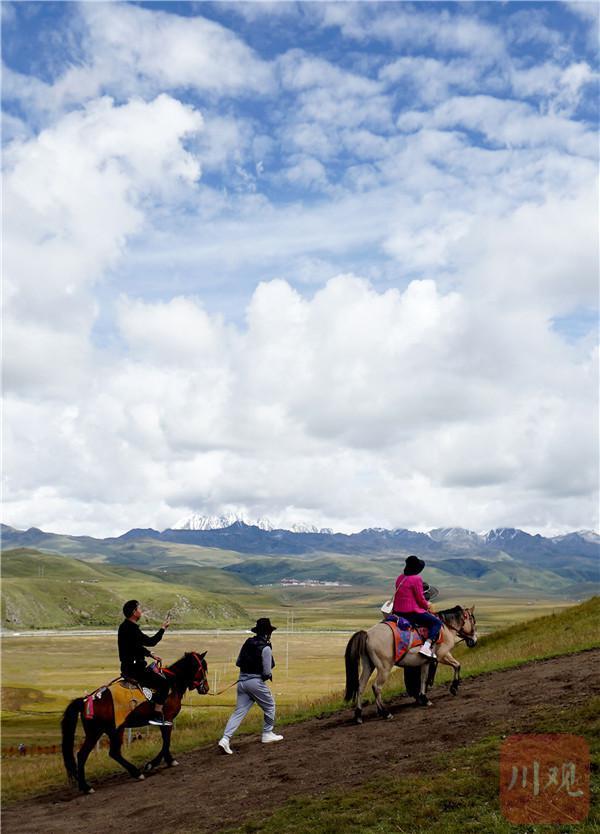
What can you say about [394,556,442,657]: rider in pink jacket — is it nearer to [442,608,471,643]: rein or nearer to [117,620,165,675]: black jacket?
[442,608,471,643]: rein

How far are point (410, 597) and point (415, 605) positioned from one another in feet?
0.81

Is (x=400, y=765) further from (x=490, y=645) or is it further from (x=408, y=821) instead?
(x=490, y=645)

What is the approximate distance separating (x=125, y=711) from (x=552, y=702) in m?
10.4

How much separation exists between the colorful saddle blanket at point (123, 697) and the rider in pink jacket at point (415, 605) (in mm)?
7119

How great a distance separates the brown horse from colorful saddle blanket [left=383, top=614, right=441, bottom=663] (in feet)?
17.5

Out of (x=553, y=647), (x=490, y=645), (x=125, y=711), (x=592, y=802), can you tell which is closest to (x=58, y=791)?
(x=125, y=711)

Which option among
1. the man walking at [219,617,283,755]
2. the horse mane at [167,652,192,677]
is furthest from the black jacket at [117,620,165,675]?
the man walking at [219,617,283,755]

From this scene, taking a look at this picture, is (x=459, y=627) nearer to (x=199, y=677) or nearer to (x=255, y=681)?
(x=255, y=681)

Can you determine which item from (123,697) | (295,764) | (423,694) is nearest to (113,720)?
(123,697)

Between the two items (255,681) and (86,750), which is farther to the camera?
(255,681)

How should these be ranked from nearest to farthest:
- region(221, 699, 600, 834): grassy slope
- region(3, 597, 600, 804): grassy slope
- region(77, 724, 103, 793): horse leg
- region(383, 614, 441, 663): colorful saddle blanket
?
region(221, 699, 600, 834): grassy slope
region(3, 597, 600, 804): grassy slope
region(77, 724, 103, 793): horse leg
region(383, 614, 441, 663): colorful saddle blanket

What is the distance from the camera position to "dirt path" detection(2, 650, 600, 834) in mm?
13266

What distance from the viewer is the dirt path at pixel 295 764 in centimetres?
1327

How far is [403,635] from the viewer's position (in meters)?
18.0
